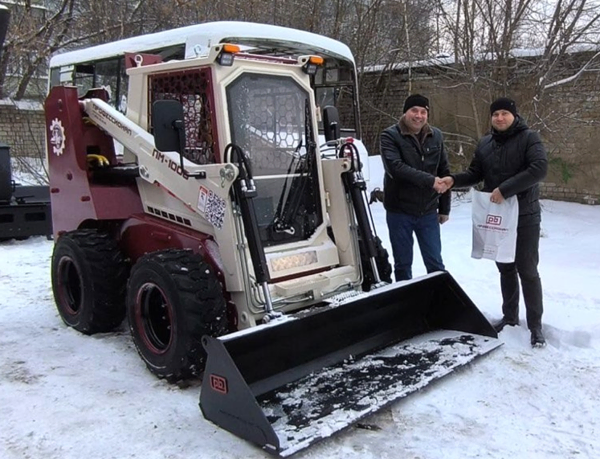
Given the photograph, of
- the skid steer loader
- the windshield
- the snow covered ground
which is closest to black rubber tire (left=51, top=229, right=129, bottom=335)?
the skid steer loader

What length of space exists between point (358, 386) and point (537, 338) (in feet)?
5.13

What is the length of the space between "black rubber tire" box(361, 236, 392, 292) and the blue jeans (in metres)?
0.31

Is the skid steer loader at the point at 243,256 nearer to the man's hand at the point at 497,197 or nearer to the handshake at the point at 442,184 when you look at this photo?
the handshake at the point at 442,184

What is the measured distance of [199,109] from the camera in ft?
13.5

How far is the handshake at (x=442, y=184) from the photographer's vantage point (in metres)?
4.64

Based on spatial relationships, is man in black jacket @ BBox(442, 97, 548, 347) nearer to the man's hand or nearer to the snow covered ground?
the man's hand

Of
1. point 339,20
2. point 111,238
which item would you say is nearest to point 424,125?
point 111,238

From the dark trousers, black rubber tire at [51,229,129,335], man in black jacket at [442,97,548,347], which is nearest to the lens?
man in black jacket at [442,97,548,347]

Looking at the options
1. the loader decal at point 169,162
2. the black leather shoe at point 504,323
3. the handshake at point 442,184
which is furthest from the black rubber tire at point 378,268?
the loader decal at point 169,162

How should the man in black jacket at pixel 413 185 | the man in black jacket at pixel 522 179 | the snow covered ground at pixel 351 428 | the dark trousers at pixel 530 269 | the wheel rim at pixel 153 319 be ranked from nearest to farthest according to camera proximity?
the snow covered ground at pixel 351 428 < the wheel rim at pixel 153 319 < the man in black jacket at pixel 522 179 < the dark trousers at pixel 530 269 < the man in black jacket at pixel 413 185

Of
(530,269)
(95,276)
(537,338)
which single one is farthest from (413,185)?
(95,276)

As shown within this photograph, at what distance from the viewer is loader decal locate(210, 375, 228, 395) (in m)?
3.16

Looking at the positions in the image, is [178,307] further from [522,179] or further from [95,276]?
[522,179]

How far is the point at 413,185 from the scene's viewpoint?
16.0 ft
